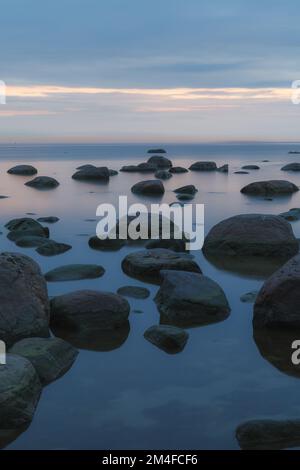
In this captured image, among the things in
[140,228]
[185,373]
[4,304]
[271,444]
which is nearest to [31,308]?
[4,304]

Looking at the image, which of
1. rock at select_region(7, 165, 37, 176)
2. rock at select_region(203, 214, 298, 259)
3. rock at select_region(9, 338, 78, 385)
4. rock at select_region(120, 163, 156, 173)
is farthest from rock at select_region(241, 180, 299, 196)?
rock at select_region(9, 338, 78, 385)

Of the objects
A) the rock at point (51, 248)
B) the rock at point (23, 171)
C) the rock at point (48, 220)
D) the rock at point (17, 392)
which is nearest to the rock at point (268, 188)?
the rock at point (48, 220)

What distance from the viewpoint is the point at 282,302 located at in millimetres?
9531

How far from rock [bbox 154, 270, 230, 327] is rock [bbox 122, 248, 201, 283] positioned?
1.82 metres

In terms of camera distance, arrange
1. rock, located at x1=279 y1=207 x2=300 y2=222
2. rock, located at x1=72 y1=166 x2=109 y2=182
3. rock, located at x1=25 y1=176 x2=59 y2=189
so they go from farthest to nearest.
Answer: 1. rock, located at x1=72 y1=166 x2=109 y2=182
2. rock, located at x1=25 y1=176 x2=59 y2=189
3. rock, located at x1=279 y1=207 x2=300 y2=222

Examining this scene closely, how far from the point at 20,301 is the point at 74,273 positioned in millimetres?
3641

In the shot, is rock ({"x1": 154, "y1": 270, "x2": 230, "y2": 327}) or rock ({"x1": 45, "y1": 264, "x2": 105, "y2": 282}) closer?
rock ({"x1": 154, "y1": 270, "x2": 230, "y2": 327})

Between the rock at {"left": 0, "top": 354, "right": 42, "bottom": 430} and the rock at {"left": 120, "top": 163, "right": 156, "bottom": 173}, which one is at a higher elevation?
the rock at {"left": 0, "top": 354, "right": 42, "bottom": 430}

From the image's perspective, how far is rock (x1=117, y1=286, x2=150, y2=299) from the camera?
11.4 metres

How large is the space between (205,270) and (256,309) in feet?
13.2

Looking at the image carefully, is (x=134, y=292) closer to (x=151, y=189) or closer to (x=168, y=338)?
(x=168, y=338)

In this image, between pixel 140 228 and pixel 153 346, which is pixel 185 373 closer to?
pixel 153 346

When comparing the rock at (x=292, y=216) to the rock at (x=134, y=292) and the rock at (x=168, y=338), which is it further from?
the rock at (x=168, y=338)

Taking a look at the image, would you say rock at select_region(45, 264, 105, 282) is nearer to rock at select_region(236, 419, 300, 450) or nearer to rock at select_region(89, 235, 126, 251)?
rock at select_region(89, 235, 126, 251)
